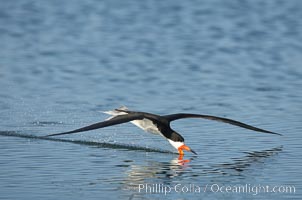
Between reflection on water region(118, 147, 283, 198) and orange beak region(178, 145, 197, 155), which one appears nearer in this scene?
reflection on water region(118, 147, 283, 198)

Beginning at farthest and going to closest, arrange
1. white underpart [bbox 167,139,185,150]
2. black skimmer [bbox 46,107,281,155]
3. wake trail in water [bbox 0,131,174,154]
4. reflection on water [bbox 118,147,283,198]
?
wake trail in water [bbox 0,131,174,154], white underpart [bbox 167,139,185,150], black skimmer [bbox 46,107,281,155], reflection on water [bbox 118,147,283,198]

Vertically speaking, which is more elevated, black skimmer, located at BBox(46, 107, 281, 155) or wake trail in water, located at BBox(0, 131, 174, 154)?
black skimmer, located at BBox(46, 107, 281, 155)

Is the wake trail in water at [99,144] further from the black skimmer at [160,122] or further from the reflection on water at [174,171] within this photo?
the reflection on water at [174,171]

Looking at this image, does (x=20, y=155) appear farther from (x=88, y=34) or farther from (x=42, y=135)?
(x=88, y=34)

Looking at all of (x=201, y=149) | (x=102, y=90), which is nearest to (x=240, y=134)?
(x=201, y=149)

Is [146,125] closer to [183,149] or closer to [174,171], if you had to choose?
[183,149]

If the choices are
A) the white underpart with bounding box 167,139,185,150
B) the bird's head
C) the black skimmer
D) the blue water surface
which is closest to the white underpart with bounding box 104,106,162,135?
the black skimmer

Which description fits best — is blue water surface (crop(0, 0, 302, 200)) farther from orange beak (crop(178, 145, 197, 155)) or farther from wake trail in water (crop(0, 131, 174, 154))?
orange beak (crop(178, 145, 197, 155))

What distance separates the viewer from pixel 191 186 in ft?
33.9

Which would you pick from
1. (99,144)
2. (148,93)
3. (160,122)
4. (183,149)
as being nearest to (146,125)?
(160,122)

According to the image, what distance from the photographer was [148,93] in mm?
15930

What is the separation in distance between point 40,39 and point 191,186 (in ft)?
41.3

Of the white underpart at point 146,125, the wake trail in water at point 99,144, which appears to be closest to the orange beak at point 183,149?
the wake trail in water at point 99,144

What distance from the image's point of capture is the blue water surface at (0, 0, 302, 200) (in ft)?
34.9
